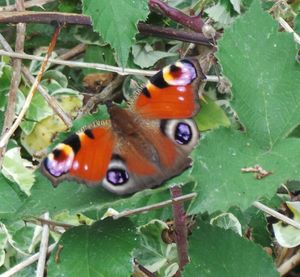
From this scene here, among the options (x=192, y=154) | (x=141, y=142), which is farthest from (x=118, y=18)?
(x=192, y=154)

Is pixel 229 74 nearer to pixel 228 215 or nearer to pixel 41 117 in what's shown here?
pixel 228 215

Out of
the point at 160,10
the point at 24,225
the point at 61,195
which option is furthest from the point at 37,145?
the point at 61,195

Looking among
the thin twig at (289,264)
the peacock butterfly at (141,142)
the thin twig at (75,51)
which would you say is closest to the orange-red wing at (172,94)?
the peacock butterfly at (141,142)

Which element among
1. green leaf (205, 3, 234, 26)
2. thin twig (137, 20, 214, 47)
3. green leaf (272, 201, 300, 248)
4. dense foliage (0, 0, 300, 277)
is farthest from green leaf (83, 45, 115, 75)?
green leaf (272, 201, 300, 248)

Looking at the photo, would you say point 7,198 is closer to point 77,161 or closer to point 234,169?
point 77,161

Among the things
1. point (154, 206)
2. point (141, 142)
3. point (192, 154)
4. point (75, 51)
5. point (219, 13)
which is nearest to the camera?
point (192, 154)

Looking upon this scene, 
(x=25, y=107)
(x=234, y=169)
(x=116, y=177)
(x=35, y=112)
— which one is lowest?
(x=35, y=112)
